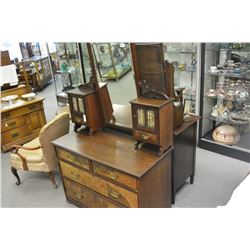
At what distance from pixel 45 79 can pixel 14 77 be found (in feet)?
9.83

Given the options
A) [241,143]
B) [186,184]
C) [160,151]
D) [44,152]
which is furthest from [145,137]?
[241,143]

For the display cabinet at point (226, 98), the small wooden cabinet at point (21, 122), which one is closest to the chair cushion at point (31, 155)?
the small wooden cabinet at point (21, 122)

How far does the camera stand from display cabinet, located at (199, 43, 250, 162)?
2713 mm

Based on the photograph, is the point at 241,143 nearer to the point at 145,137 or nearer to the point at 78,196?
the point at 145,137

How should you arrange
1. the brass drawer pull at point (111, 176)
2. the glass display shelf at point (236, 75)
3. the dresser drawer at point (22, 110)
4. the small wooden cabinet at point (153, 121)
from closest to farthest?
the small wooden cabinet at point (153, 121) < the brass drawer pull at point (111, 176) < the glass display shelf at point (236, 75) < the dresser drawer at point (22, 110)

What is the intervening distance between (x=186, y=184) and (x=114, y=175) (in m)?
1.09

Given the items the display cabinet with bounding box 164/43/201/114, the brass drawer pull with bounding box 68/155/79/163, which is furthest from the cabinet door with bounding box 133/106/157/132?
the display cabinet with bounding box 164/43/201/114

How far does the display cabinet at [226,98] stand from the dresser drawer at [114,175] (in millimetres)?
1669

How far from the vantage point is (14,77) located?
3.43 meters

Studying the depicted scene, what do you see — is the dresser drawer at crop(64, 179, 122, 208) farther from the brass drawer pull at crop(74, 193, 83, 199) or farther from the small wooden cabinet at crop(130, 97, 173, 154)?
the small wooden cabinet at crop(130, 97, 173, 154)

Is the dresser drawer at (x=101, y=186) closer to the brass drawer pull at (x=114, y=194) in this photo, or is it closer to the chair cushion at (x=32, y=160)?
the brass drawer pull at (x=114, y=194)

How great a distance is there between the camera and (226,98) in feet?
9.48

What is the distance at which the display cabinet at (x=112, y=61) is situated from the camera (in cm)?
181
